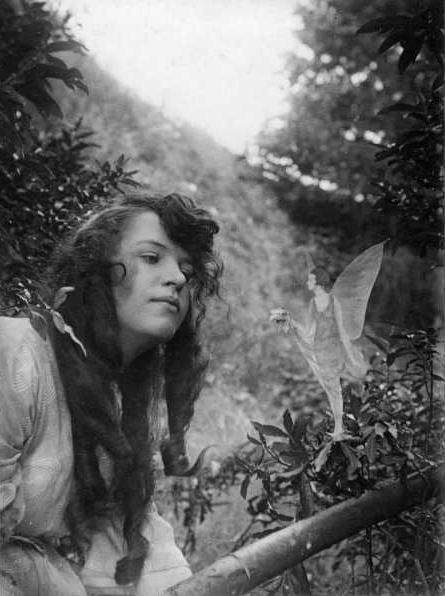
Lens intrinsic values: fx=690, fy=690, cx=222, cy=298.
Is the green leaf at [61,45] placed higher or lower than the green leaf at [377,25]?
lower

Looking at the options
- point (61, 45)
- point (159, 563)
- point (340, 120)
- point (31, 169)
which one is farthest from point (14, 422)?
point (340, 120)

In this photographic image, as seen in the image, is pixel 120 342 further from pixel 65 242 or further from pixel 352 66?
pixel 352 66

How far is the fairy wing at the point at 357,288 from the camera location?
140 centimetres

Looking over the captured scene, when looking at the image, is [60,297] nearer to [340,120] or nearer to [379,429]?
[379,429]

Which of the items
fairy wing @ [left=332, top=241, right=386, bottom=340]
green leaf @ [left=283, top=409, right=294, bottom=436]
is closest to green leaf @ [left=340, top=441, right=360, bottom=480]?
green leaf @ [left=283, top=409, right=294, bottom=436]

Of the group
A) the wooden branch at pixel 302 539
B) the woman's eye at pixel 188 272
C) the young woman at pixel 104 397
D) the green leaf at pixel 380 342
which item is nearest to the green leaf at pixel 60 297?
the young woman at pixel 104 397

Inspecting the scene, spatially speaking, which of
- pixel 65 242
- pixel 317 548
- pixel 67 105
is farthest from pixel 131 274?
pixel 67 105

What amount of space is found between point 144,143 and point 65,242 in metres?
2.56

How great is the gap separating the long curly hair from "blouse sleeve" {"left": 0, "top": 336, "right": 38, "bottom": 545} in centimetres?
10

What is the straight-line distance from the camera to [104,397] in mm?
1385

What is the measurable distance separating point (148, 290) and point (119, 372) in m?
0.21

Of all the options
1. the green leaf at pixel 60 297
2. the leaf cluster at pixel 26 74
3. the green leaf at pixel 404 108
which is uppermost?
the green leaf at pixel 404 108

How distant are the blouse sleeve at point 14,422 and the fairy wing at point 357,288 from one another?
62 cm

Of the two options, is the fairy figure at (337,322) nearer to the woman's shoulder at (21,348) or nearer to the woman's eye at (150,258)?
the woman's eye at (150,258)
